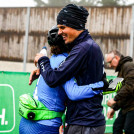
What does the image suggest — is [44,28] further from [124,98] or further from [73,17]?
[73,17]

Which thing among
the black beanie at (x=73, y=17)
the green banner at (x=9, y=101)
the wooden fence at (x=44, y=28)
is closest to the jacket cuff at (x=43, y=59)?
the black beanie at (x=73, y=17)

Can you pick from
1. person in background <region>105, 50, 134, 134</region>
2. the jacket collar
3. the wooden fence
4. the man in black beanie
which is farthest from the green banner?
the wooden fence

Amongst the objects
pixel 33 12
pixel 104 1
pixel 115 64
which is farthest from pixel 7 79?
pixel 104 1

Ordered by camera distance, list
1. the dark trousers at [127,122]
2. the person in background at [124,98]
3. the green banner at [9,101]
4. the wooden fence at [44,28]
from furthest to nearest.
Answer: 1. the wooden fence at [44,28]
2. the green banner at [9,101]
3. the dark trousers at [127,122]
4. the person in background at [124,98]

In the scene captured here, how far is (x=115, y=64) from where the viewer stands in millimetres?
5156

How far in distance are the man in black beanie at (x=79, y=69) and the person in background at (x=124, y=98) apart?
7.22 ft

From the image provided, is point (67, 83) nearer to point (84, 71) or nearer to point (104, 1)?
point (84, 71)

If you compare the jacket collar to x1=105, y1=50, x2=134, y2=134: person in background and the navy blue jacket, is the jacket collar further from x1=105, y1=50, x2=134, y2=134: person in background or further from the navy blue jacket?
x1=105, y1=50, x2=134, y2=134: person in background

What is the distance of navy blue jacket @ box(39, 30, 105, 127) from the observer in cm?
223

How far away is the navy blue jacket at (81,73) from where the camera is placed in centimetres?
223

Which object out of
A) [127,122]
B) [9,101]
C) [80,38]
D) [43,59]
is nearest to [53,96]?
[43,59]

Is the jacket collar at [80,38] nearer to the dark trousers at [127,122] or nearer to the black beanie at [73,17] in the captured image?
the black beanie at [73,17]

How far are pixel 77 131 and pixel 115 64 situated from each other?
3047 millimetres

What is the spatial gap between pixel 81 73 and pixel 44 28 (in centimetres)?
1268
